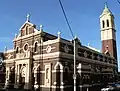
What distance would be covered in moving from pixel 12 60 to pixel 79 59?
1480 cm

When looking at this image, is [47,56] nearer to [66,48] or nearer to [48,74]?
[48,74]

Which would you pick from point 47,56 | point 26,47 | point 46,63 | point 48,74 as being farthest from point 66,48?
point 26,47

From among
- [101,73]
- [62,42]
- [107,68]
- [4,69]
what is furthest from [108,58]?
[4,69]

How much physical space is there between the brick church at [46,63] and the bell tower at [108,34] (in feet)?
32.3

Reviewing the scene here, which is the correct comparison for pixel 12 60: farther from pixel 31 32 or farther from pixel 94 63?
pixel 94 63

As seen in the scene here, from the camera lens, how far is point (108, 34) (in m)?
59.9

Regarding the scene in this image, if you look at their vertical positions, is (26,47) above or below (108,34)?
below

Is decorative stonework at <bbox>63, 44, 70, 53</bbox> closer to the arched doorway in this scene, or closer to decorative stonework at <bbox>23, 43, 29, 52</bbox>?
decorative stonework at <bbox>23, 43, 29, 52</bbox>

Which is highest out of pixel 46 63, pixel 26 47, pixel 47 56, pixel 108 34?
pixel 108 34

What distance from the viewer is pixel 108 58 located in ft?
186

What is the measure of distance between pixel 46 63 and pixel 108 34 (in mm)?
27878

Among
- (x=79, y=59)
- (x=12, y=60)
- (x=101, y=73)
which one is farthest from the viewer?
(x=101, y=73)

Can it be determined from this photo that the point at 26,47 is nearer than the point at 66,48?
No

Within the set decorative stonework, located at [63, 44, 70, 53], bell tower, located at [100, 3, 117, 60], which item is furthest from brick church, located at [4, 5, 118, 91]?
bell tower, located at [100, 3, 117, 60]
